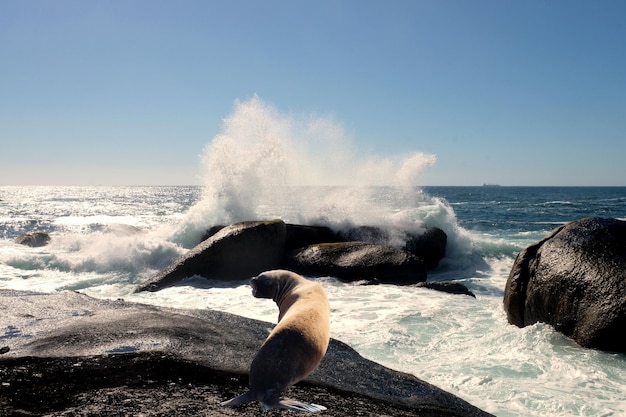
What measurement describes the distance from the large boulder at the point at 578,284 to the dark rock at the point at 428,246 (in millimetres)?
8119

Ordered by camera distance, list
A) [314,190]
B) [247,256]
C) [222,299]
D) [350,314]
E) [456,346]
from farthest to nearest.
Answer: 1. [314,190]
2. [247,256]
3. [222,299]
4. [350,314]
5. [456,346]

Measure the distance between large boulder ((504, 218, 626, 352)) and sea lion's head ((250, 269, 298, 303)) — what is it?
5.60m

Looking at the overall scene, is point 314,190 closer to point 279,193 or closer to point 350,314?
point 279,193

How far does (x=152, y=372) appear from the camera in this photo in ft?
9.71

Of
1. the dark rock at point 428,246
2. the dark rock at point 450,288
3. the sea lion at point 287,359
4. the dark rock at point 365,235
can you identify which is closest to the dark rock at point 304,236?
the dark rock at point 365,235

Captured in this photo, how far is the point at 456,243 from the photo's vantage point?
60.6ft

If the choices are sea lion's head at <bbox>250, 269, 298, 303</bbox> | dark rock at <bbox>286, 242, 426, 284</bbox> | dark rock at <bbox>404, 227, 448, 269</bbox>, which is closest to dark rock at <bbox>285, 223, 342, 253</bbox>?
dark rock at <bbox>286, 242, 426, 284</bbox>

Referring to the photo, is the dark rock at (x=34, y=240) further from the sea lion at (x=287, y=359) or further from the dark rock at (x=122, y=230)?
the sea lion at (x=287, y=359)

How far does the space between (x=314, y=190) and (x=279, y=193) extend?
230cm

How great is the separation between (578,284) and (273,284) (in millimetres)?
5973

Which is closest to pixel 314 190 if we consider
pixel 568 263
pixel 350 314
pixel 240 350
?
pixel 350 314

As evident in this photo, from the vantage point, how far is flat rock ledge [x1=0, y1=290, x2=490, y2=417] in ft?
8.18

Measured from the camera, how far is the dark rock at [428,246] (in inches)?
648

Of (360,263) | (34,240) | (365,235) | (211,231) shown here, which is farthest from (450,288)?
(34,240)
